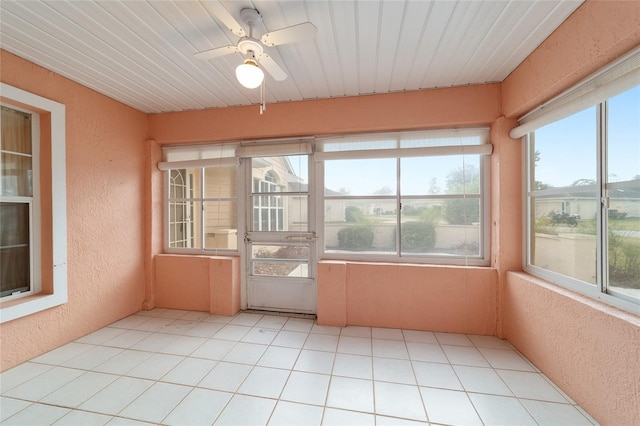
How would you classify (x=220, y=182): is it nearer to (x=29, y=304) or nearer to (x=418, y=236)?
(x=29, y=304)

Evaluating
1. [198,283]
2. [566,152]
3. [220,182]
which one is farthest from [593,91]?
[198,283]

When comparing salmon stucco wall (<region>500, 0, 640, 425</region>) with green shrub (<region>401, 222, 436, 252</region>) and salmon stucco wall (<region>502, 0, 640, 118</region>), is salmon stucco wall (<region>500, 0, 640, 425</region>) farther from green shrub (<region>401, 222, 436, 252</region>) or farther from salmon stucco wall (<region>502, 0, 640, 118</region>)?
green shrub (<region>401, 222, 436, 252</region>)

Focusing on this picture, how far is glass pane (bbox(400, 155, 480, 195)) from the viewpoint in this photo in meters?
2.62

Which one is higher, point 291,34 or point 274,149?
point 291,34

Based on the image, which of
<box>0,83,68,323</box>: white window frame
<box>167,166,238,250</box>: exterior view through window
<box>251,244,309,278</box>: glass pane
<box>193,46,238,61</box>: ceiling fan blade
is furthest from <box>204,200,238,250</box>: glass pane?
<box>193,46,238,61</box>: ceiling fan blade

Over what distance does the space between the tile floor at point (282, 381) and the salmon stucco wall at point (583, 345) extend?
118mm

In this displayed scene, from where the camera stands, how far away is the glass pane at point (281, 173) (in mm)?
3006

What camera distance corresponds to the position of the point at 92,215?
102 inches

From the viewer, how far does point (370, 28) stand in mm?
1688

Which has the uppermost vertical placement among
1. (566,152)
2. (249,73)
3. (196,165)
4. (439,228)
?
(249,73)

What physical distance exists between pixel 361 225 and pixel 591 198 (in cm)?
184

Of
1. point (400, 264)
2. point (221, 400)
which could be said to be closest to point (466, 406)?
point (400, 264)

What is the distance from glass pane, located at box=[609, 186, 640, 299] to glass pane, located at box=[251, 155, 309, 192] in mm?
2494

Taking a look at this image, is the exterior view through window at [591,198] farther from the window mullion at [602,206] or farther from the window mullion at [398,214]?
the window mullion at [398,214]
